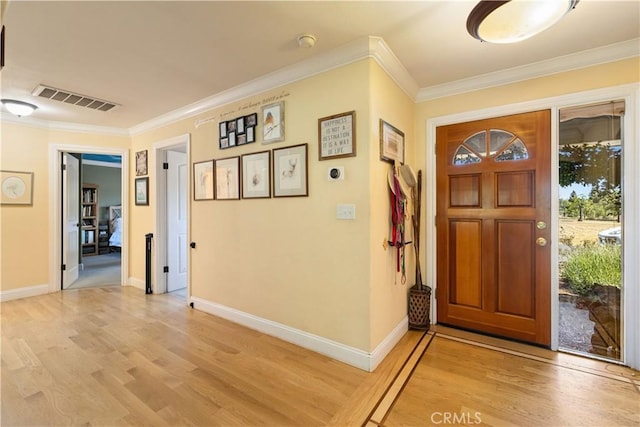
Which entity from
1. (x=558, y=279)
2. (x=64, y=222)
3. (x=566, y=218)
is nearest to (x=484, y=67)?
(x=566, y=218)

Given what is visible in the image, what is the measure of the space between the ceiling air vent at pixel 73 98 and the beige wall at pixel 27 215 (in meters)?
1.24

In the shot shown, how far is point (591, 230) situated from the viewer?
2377 mm

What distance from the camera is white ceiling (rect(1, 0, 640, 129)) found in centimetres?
176

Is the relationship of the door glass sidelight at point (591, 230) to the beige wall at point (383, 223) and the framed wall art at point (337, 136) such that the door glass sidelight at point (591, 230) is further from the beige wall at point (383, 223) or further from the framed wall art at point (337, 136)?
the framed wall art at point (337, 136)

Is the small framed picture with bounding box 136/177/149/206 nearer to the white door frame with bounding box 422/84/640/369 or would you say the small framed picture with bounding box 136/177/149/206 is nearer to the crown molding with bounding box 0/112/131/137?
the crown molding with bounding box 0/112/131/137

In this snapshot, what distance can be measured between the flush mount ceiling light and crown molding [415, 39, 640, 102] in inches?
42.8

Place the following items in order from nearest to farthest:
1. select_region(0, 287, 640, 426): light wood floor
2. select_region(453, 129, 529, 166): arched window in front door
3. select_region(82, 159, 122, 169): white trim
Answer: select_region(0, 287, 640, 426): light wood floor → select_region(453, 129, 529, 166): arched window in front door → select_region(82, 159, 122, 169): white trim

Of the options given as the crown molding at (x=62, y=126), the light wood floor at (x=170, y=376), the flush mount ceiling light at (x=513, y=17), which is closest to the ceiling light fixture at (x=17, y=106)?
the crown molding at (x=62, y=126)

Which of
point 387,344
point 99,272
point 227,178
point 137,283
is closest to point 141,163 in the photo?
point 137,283

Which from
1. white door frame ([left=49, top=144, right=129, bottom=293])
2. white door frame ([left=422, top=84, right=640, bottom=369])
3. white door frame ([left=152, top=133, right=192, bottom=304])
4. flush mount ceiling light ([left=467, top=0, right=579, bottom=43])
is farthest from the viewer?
white door frame ([left=49, top=144, right=129, bottom=293])

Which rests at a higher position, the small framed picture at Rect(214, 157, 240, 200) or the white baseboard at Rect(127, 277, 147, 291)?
the small framed picture at Rect(214, 157, 240, 200)

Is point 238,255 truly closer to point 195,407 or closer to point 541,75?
point 195,407

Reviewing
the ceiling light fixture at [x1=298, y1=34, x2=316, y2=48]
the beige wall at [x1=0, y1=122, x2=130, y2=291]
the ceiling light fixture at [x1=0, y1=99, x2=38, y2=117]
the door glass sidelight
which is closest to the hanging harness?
the ceiling light fixture at [x1=298, y1=34, x2=316, y2=48]

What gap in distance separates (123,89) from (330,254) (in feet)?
8.84
